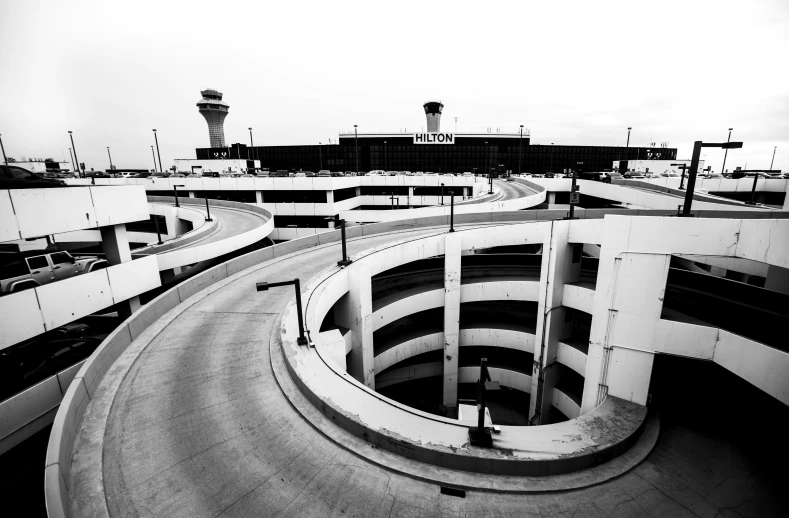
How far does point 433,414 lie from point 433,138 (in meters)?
84.6

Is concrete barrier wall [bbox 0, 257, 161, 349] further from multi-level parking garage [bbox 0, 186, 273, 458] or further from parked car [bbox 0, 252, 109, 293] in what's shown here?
parked car [bbox 0, 252, 109, 293]

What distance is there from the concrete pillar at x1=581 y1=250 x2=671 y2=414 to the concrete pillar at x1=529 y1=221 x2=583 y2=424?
17.1ft

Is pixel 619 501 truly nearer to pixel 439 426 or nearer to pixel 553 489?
pixel 553 489

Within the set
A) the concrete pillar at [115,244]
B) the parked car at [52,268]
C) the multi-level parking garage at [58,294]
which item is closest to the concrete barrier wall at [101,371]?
the multi-level parking garage at [58,294]

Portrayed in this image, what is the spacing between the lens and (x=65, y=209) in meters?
15.4

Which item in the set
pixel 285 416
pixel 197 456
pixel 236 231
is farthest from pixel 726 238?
pixel 236 231

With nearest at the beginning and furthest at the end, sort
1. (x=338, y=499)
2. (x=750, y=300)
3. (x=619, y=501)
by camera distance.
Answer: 1. (x=338, y=499)
2. (x=619, y=501)
3. (x=750, y=300)

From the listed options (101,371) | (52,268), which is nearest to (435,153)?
(52,268)

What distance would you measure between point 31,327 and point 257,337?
358 inches

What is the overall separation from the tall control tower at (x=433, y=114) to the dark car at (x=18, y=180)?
299ft

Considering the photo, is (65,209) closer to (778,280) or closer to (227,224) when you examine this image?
(227,224)

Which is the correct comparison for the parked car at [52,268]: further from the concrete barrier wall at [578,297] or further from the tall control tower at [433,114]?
the tall control tower at [433,114]

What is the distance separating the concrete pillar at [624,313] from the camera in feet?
42.0

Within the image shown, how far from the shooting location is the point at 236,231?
33.7m
